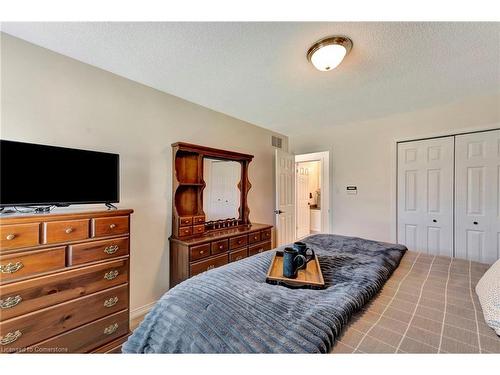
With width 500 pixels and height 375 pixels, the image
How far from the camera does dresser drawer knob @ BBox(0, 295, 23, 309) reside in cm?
119

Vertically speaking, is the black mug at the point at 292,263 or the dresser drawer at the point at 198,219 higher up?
the dresser drawer at the point at 198,219

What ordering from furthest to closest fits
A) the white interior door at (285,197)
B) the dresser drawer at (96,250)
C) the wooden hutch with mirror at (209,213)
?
1. the white interior door at (285,197)
2. the wooden hutch with mirror at (209,213)
3. the dresser drawer at (96,250)

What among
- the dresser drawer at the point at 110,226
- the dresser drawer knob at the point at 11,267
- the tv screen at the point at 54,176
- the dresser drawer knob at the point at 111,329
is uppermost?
the tv screen at the point at 54,176

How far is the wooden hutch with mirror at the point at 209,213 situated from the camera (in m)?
2.26

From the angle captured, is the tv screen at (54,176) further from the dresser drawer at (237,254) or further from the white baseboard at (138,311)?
the dresser drawer at (237,254)

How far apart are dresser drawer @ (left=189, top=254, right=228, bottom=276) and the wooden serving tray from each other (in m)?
1.05

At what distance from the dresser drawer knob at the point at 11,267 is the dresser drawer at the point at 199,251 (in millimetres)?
1193

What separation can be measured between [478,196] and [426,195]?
0.49 m

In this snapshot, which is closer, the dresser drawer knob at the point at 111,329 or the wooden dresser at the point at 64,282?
the wooden dresser at the point at 64,282

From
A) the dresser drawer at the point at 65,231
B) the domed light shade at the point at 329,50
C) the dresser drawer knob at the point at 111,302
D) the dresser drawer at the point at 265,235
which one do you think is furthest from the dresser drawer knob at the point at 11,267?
the domed light shade at the point at 329,50

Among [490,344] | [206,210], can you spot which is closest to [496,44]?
[490,344]

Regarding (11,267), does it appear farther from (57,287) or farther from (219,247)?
(219,247)

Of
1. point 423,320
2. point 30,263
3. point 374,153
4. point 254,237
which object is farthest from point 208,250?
point 374,153
